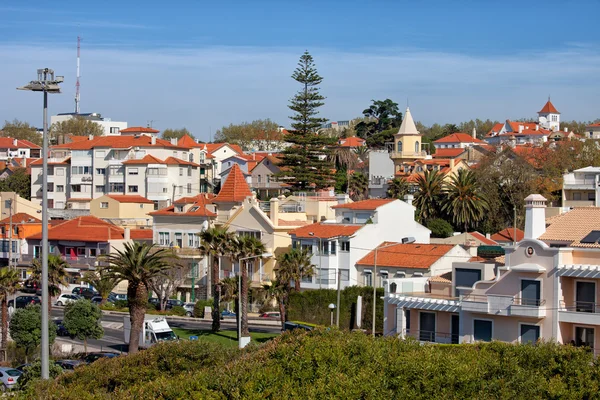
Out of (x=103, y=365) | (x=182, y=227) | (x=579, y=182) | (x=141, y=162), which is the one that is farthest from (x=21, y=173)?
(x=103, y=365)

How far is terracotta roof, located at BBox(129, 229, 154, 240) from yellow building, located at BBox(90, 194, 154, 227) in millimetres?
6792

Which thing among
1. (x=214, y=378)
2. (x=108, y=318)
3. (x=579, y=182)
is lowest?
(x=108, y=318)

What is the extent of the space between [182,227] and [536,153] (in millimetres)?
32178

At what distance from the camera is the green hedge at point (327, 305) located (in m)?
45.8

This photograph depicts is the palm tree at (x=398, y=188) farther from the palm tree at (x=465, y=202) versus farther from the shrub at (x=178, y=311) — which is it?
the shrub at (x=178, y=311)

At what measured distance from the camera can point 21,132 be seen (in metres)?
160

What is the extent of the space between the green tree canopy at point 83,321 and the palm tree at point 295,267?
10824 mm

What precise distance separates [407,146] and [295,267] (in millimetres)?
54625

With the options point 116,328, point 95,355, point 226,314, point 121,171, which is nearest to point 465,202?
point 226,314

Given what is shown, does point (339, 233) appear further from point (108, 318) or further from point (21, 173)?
point (21, 173)

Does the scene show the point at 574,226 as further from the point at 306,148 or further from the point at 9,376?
the point at 306,148

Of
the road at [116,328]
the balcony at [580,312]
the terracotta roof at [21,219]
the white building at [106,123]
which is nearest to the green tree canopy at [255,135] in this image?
the white building at [106,123]

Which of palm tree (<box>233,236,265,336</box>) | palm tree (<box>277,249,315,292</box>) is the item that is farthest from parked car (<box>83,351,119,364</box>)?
palm tree (<box>277,249,315,292</box>)

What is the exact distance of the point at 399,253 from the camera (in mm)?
50750
